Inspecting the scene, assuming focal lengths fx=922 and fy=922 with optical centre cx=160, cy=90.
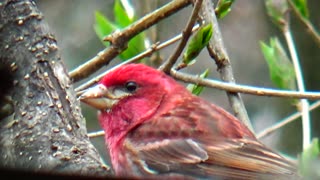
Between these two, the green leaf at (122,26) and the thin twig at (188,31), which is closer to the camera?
the thin twig at (188,31)

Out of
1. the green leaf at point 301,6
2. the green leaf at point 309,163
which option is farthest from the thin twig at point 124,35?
the green leaf at point 309,163

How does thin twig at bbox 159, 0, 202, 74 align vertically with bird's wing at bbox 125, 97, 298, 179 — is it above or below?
above

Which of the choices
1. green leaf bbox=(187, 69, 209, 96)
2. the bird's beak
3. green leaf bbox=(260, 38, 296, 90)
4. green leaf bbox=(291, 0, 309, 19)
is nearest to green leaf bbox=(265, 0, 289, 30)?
green leaf bbox=(291, 0, 309, 19)

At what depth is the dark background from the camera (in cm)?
982

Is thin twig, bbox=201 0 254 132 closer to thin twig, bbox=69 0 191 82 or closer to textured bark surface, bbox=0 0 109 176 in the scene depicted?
thin twig, bbox=69 0 191 82

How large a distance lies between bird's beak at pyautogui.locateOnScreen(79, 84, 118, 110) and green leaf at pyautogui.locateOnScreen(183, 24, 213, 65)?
26.1 inches

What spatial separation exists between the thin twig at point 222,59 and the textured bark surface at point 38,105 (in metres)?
0.97

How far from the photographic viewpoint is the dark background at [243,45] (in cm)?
982

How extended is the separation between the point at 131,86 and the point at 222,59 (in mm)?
762

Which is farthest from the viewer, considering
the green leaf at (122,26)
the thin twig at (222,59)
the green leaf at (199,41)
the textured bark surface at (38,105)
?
the green leaf at (122,26)

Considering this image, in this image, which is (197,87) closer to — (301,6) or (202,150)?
(202,150)

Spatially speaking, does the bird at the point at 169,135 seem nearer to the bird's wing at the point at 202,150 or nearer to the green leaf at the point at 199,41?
the bird's wing at the point at 202,150

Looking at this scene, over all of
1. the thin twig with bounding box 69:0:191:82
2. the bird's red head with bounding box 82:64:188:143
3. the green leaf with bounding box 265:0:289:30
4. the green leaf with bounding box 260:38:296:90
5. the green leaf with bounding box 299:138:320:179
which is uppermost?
the thin twig with bounding box 69:0:191:82

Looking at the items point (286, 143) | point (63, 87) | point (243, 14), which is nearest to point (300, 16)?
point (63, 87)
